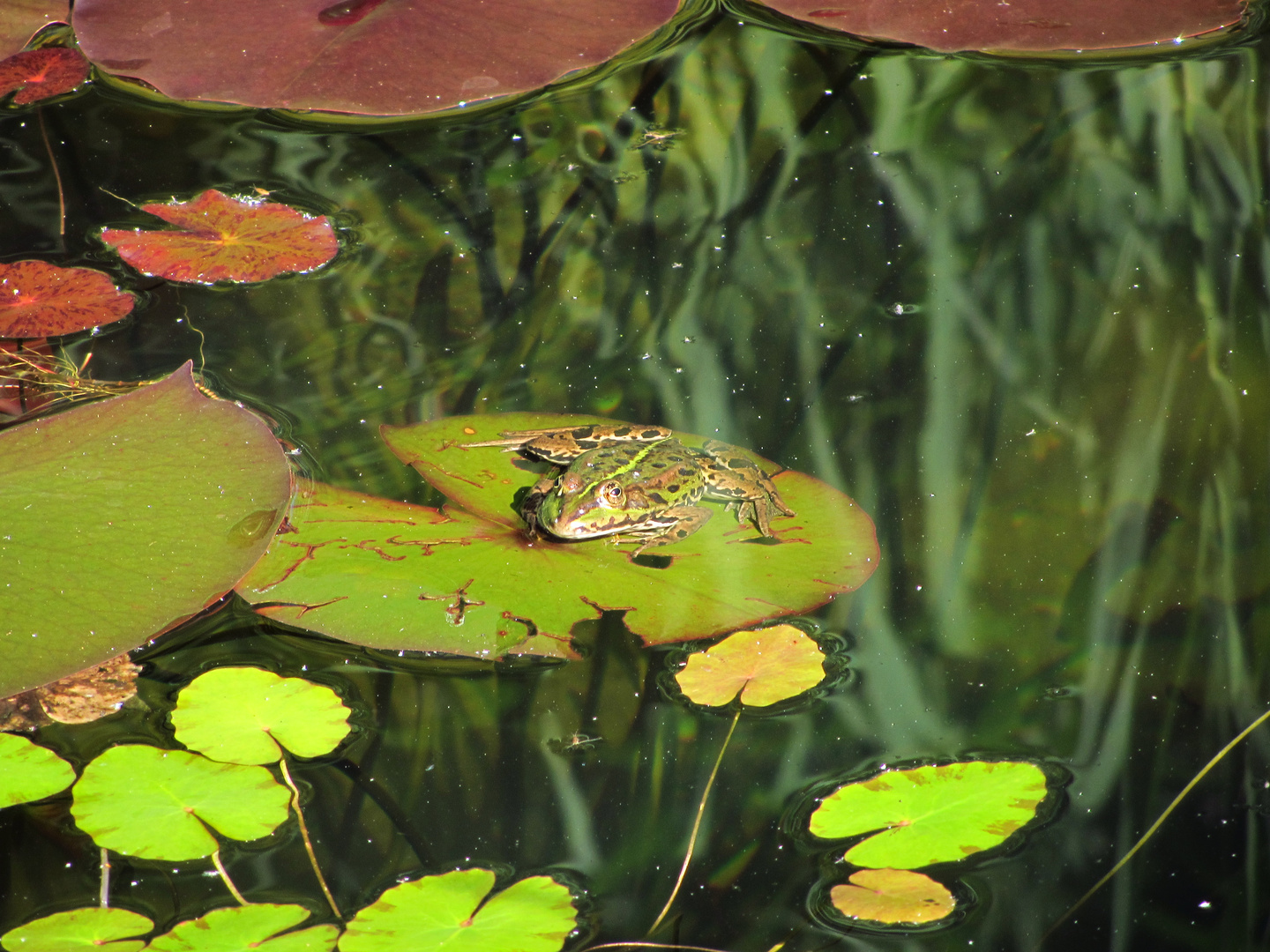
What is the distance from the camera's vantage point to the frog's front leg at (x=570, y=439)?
7.11ft

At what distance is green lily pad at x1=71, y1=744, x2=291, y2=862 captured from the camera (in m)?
1.49

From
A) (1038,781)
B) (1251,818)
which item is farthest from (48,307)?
(1251,818)

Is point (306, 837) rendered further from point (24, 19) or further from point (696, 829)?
point (24, 19)

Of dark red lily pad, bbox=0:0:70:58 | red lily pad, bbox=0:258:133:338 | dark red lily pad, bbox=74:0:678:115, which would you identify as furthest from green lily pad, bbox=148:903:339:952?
dark red lily pad, bbox=0:0:70:58

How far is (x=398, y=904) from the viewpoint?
1.40m

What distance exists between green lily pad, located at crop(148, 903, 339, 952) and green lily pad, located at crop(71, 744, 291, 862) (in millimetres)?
117

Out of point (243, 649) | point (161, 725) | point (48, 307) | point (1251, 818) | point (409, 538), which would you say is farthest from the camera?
point (48, 307)

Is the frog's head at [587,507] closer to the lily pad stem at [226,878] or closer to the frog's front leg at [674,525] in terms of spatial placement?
the frog's front leg at [674,525]

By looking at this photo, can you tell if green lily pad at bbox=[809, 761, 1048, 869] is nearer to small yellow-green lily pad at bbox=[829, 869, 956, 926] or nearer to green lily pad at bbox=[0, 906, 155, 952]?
small yellow-green lily pad at bbox=[829, 869, 956, 926]

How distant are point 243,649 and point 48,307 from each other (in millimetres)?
1252

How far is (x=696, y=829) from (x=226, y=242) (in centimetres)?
203

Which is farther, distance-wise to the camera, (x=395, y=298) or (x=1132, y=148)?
(x=1132, y=148)

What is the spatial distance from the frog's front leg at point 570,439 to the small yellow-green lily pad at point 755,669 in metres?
0.57

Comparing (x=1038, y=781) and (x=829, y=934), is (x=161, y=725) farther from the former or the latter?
(x=1038, y=781)
